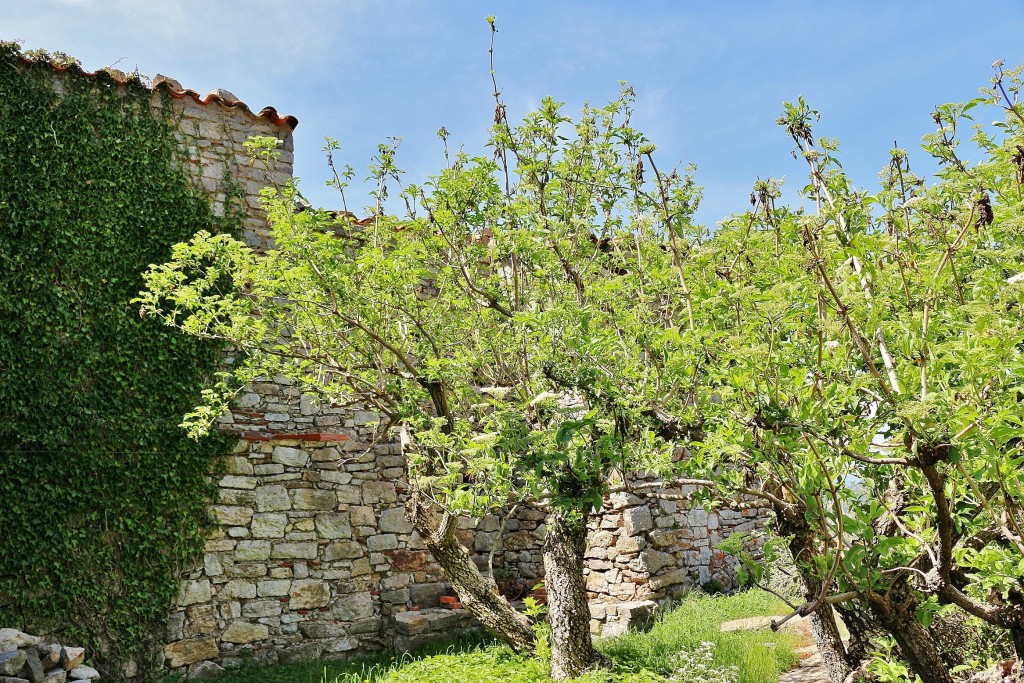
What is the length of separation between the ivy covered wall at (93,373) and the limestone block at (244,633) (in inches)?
21.8

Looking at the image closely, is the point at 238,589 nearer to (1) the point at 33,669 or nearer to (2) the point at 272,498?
(2) the point at 272,498

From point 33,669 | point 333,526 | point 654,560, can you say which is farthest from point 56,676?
point 654,560

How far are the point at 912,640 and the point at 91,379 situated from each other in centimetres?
611

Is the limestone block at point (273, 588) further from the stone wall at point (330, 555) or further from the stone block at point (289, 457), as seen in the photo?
the stone block at point (289, 457)

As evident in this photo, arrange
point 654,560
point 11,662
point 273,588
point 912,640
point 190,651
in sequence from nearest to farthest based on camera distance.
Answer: point 912,640 → point 11,662 → point 190,651 → point 273,588 → point 654,560

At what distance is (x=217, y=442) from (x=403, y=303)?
8.45 feet

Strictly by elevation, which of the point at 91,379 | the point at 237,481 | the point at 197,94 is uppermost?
the point at 197,94

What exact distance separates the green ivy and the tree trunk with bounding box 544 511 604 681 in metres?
3.21

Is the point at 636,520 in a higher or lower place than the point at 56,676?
higher

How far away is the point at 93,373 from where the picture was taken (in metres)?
6.16

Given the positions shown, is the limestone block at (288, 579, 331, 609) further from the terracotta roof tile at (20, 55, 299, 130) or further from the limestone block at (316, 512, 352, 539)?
the terracotta roof tile at (20, 55, 299, 130)

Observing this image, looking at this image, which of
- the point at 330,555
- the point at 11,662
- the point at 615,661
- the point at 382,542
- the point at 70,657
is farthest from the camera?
the point at 382,542

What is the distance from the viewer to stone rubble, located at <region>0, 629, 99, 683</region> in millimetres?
4941

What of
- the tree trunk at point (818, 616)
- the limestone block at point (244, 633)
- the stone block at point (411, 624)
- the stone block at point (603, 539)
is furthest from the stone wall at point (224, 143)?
the tree trunk at point (818, 616)
